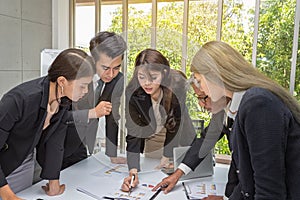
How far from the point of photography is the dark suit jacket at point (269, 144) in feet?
2.56

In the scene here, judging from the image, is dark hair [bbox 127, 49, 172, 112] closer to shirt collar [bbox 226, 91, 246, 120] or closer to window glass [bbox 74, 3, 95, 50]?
shirt collar [bbox 226, 91, 246, 120]

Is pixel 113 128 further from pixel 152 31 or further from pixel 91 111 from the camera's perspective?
pixel 152 31

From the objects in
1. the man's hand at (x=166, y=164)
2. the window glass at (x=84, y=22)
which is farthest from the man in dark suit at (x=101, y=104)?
the window glass at (x=84, y=22)

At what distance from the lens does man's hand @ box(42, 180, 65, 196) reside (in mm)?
1261

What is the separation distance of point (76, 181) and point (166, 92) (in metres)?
0.64

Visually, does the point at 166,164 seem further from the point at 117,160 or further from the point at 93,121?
the point at 93,121

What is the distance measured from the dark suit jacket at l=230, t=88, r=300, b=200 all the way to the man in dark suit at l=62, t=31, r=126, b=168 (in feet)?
2.41

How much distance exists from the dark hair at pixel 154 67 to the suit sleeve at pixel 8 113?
1.78 feet

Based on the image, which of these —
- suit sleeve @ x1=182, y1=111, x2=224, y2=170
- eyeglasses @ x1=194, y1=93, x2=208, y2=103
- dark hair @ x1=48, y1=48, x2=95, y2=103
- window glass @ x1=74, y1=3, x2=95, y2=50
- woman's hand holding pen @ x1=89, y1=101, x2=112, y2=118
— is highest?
window glass @ x1=74, y1=3, x2=95, y2=50

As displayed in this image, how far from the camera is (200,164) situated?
5.02 ft

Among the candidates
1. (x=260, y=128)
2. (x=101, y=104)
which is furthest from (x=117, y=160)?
(x=260, y=128)

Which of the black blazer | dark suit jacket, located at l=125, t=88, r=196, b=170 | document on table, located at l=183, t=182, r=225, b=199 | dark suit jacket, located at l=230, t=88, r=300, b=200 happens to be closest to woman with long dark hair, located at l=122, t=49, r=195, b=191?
dark suit jacket, located at l=125, t=88, r=196, b=170

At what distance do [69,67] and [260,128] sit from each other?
0.78 metres

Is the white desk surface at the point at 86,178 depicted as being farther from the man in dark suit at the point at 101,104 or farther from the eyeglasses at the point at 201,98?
the eyeglasses at the point at 201,98
